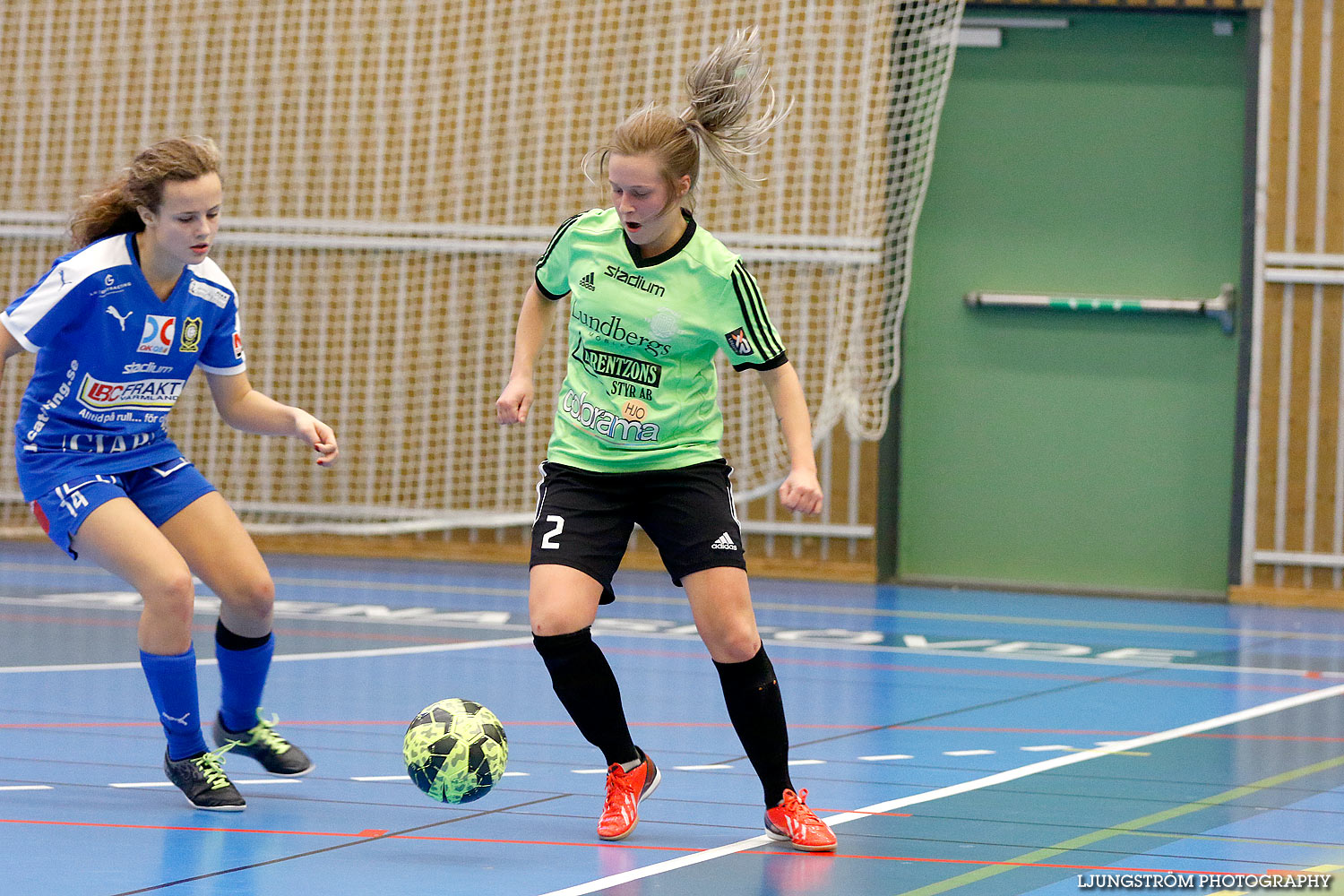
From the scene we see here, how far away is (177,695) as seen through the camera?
14.8ft

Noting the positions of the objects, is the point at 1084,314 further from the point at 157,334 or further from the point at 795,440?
the point at 157,334

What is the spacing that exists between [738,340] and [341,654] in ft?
12.4

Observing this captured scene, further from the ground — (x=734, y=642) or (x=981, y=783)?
(x=734, y=642)

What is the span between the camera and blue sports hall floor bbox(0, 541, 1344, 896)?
3914 millimetres

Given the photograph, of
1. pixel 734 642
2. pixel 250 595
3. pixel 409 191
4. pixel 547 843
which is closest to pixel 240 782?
pixel 250 595

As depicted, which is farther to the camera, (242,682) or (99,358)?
(242,682)

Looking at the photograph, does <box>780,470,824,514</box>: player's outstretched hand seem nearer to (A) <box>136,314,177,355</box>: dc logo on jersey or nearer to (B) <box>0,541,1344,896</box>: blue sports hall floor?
(B) <box>0,541,1344,896</box>: blue sports hall floor

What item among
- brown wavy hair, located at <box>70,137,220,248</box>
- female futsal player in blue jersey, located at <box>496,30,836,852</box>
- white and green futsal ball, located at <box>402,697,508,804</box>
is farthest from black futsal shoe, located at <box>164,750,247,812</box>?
brown wavy hair, located at <box>70,137,220,248</box>

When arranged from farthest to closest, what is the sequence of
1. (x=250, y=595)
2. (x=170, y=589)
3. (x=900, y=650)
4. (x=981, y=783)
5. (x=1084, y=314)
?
(x=1084, y=314)
(x=900, y=650)
(x=981, y=783)
(x=250, y=595)
(x=170, y=589)

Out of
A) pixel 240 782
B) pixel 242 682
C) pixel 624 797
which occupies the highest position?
pixel 242 682

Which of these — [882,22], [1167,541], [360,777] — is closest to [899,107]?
[882,22]

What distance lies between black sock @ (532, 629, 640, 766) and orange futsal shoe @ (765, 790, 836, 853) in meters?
0.41

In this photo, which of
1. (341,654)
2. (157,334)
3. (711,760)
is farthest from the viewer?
(341,654)

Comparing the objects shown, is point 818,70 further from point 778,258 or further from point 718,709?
point 718,709
